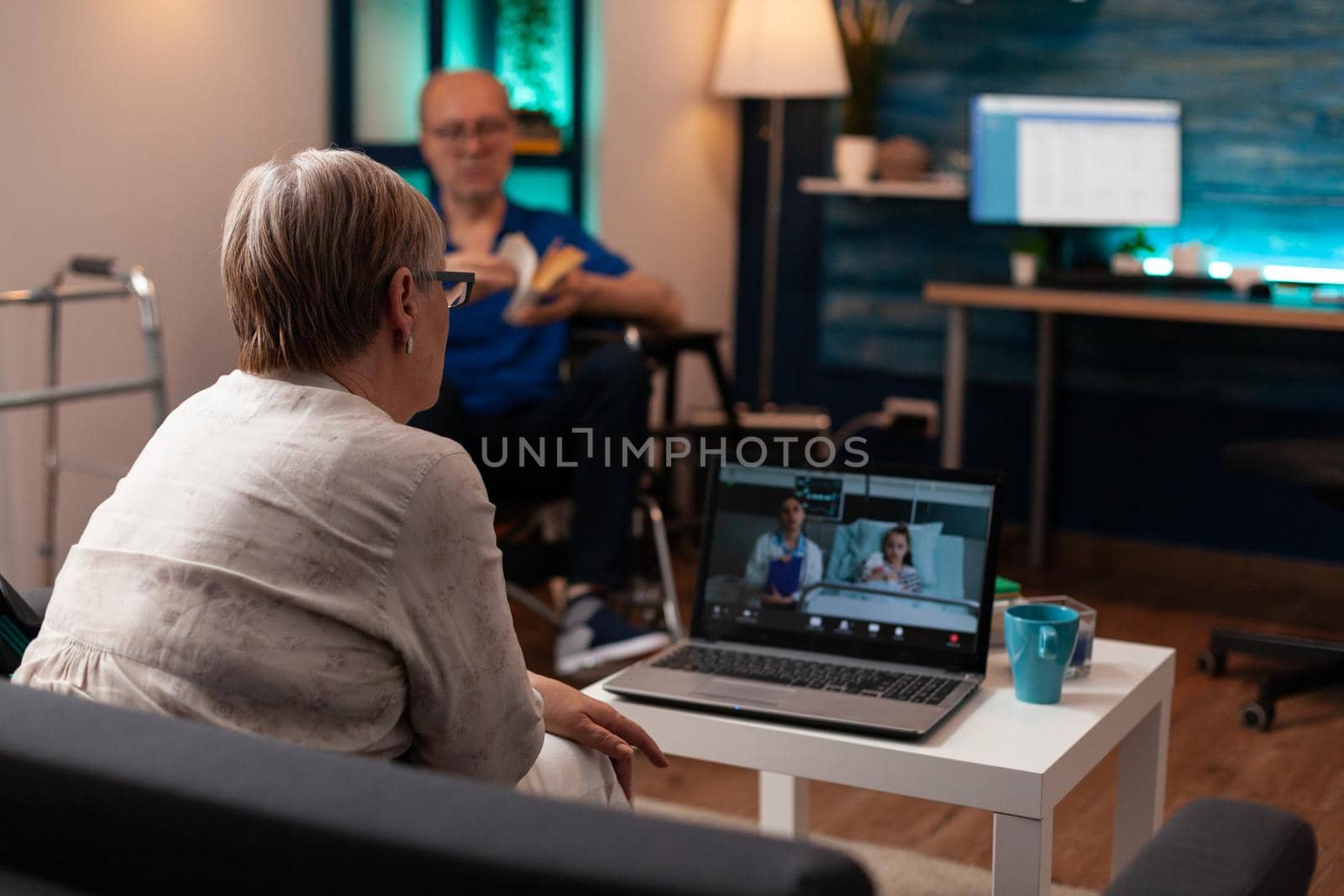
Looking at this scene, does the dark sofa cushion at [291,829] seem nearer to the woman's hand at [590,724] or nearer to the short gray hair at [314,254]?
the short gray hair at [314,254]

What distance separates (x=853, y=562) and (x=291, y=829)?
1.13m

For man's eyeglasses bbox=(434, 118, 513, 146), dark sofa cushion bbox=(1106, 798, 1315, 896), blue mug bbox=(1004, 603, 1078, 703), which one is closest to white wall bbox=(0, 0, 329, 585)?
man's eyeglasses bbox=(434, 118, 513, 146)

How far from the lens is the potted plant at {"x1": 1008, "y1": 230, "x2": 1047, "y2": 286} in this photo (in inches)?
163

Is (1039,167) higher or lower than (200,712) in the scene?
higher

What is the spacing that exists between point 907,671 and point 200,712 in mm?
900

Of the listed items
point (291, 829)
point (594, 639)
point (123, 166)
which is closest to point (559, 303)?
point (594, 639)

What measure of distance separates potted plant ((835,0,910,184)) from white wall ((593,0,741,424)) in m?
0.42

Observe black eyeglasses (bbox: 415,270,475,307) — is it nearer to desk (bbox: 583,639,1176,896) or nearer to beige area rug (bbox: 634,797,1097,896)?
desk (bbox: 583,639,1176,896)

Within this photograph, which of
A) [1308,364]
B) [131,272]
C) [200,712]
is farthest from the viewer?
[1308,364]

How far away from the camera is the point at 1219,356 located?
4.24 meters

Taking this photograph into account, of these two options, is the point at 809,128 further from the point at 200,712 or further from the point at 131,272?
the point at 200,712

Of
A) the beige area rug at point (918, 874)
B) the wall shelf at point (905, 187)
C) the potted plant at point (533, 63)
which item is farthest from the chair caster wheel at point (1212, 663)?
the potted plant at point (533, 63)

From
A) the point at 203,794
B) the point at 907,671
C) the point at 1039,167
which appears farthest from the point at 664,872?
the point at 1039,167

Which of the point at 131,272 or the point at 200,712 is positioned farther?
the point at 131,272
